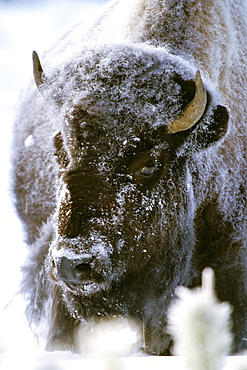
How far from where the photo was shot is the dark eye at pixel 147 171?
115 inches

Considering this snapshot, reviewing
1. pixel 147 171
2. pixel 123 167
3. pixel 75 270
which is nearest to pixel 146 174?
pixel 147 171

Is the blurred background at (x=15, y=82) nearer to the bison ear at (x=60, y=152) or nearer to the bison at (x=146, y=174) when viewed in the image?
the bison at (x=146, y=174)

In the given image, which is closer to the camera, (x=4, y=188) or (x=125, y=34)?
(x=125, y=34)

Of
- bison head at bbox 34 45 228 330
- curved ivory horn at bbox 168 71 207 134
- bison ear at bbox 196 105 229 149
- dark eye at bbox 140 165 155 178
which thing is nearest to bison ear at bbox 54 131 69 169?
bison head at bbox 34 45 228 330

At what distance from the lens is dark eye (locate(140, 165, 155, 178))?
115 inches

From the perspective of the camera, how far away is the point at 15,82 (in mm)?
10680

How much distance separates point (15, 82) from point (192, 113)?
841 centimetres

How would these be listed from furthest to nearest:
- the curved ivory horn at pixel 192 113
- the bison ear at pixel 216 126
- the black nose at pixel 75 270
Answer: the bison ear at pixel 216 126 < the curved ivory horn at pixel 192 113 < the black nose at pixel 75 270

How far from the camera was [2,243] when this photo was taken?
545 cm

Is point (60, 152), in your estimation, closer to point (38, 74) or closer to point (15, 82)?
point (38, 74)

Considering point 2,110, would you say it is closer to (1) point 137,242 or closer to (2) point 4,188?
(2) point 4,188

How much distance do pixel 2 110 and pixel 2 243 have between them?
4.52 meters

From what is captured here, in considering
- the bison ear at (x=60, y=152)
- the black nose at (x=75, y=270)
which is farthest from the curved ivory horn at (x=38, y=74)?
the black nose at (x=75, y=270)

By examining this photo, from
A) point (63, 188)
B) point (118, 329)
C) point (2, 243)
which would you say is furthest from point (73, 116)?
point (2, 243)
